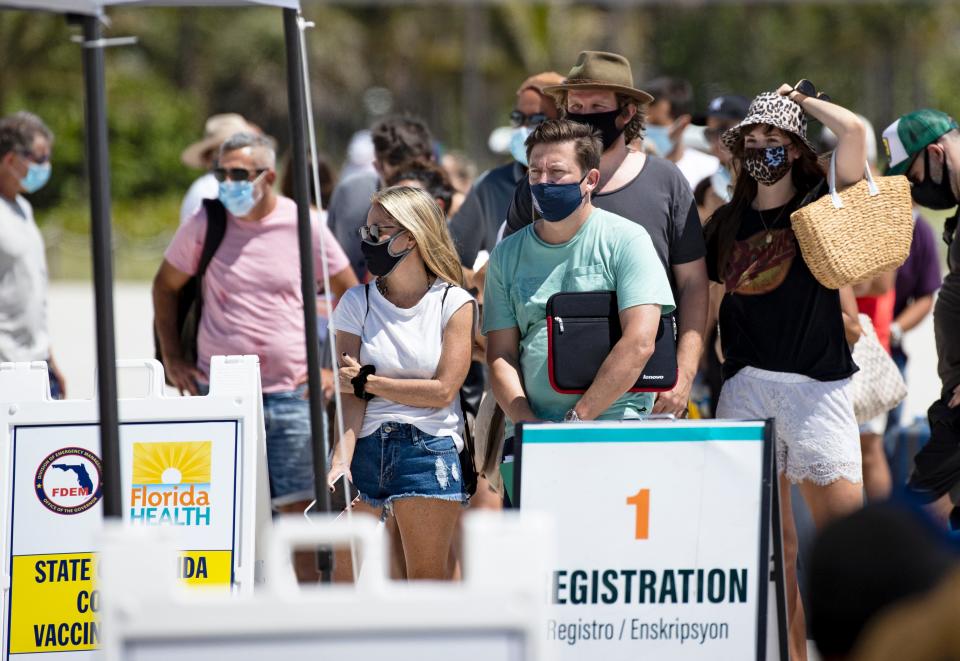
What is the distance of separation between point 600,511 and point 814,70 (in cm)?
4493

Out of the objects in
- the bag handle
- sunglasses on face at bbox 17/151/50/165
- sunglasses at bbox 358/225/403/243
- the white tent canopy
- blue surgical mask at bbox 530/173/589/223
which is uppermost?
the white tent canopy

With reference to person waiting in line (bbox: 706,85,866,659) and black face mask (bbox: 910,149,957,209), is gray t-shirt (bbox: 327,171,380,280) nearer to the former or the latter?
person waiting in line (bbox: 706,85,866,659)

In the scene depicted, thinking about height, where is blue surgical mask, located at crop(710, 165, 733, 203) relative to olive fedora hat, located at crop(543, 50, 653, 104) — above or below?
below

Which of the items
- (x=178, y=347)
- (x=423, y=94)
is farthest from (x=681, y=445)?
(x=423, y=94)

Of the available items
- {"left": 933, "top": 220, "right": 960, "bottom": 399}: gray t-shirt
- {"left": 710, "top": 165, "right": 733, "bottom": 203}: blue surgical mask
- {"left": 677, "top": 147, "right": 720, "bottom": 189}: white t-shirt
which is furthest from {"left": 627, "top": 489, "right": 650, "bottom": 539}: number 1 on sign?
{"left": 677, "top": 147, "right": 720, "bottom": 189}: white t-shirt

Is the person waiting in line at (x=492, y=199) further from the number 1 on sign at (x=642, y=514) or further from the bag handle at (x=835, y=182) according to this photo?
the number 1 on sign at (x=642, y=514)

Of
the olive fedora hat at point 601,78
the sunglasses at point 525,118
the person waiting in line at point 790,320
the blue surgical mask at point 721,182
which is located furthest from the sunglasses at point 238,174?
the blue surgical mask at point 721,182

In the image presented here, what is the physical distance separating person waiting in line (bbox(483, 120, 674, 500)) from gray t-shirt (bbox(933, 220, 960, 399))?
1.33m

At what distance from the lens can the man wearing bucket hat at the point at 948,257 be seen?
5.14 m

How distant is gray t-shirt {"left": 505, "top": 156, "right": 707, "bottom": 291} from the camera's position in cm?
478

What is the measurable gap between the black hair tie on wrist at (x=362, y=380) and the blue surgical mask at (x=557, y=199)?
816mm

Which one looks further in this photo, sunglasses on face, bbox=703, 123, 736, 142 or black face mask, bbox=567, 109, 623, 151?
sunglasses on face, bbox=703, 123, 736, 142

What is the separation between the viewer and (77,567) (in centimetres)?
446

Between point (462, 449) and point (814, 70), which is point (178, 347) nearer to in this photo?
point (462, 449)
